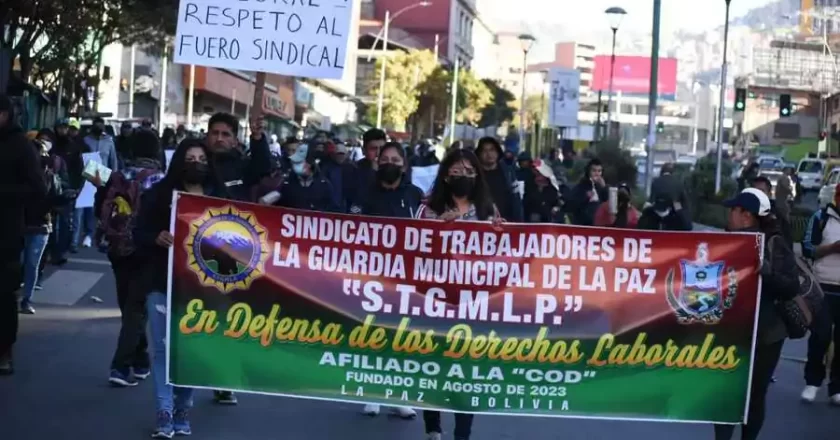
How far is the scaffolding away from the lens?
11325 centimetres

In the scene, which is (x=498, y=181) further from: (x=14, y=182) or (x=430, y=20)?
(x=430, y=20)

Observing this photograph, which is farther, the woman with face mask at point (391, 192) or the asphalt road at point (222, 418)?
the woman with face mask at point (391, 192)

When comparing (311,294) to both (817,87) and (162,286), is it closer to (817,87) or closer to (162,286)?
(162,286)

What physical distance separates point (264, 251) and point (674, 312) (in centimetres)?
212

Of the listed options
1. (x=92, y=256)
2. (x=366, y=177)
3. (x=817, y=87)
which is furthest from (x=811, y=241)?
(x=817, y=87)

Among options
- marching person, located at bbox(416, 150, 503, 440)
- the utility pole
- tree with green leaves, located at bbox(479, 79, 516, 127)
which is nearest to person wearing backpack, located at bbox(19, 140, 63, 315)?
marching person, located at bbox(416, 150, 503, 440)

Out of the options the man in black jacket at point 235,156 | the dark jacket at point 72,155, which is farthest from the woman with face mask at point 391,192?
the dark jacket at point 72,155

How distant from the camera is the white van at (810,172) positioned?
6031cm

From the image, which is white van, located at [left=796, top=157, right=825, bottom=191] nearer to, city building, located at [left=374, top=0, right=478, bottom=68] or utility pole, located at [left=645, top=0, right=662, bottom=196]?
utility pole, located at [left=645, top=0, right=662, bottom=196]

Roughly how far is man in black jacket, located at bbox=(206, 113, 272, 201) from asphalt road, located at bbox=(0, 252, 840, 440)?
142 centimetres

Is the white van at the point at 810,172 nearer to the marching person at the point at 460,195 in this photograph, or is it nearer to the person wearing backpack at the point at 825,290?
the person wearing backpack at the point at 825,290

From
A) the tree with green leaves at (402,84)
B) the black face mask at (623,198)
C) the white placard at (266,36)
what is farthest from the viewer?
the tree with green leaves at (402,84)

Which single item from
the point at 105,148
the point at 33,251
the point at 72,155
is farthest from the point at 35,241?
the point at 105,148

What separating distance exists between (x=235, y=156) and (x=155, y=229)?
2.30 meters
